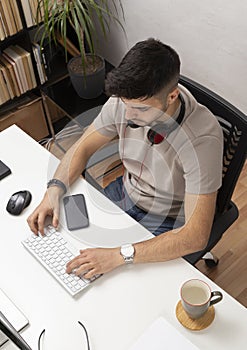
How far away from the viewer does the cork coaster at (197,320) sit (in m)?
1.12

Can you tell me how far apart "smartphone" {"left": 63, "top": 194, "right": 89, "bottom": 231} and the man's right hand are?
0.03m

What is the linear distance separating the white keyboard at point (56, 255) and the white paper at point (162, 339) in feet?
0.71

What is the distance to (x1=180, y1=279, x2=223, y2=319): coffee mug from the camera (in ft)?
3.58

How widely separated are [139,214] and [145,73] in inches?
23.2

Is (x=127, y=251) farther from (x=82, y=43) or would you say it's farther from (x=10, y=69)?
(x=10, y=69)

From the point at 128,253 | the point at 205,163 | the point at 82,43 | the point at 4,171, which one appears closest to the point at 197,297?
the point at 128,253

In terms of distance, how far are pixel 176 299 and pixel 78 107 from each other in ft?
4.87

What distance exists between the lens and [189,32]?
2.17 metres

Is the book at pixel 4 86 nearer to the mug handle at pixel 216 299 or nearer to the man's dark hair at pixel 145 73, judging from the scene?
the man's dark hair at pixel 145 73

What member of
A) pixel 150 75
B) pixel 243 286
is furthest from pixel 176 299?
pixel 243 286

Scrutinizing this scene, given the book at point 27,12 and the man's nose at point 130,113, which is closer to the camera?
the man's nose at point 130,113

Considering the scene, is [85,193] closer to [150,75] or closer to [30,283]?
[30,283]

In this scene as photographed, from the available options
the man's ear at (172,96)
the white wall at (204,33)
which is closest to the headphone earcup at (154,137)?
the man's ear at (172,96)

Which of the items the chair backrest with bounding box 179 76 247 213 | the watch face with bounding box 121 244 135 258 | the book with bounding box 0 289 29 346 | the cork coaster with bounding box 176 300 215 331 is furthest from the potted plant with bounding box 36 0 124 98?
the cork coaster with bounding box 176 300 215 331
